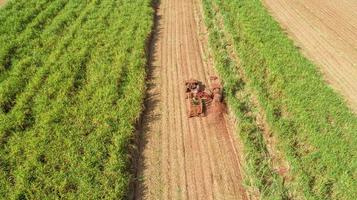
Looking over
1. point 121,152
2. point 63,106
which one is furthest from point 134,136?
point 63,106

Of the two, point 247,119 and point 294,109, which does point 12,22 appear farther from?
point 294,109

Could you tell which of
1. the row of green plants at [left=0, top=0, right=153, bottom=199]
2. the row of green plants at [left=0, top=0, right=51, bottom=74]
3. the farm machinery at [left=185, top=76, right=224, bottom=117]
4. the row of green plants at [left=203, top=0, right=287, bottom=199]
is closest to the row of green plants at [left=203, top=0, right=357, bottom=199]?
the row of green plants at [left=203, top=0, right=287, bottom=199]

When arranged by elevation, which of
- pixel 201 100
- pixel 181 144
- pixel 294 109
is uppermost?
pixel 201 100

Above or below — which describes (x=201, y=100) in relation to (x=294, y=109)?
above

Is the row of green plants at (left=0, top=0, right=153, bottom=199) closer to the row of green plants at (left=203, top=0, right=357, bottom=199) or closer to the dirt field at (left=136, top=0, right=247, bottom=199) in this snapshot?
the dirt field at (left=136, top=0, right=247, bottom=199)

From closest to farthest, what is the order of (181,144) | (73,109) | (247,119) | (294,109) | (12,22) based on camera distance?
(181,144)
(73,109)
(247,119)
(294,109)
(12,22)

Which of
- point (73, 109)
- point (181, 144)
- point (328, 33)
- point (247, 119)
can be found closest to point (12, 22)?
point (73, 109)

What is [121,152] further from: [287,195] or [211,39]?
[211,39]
